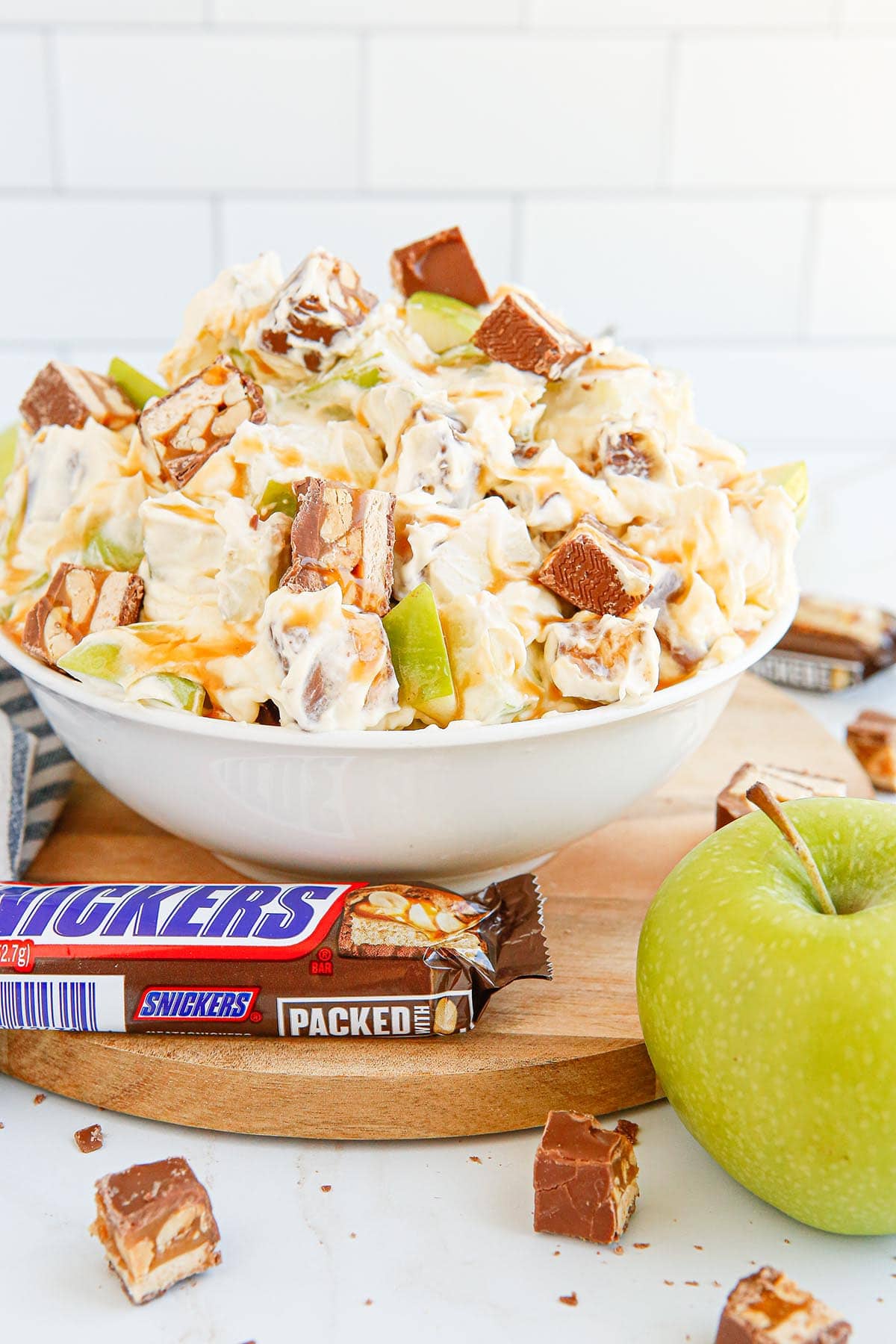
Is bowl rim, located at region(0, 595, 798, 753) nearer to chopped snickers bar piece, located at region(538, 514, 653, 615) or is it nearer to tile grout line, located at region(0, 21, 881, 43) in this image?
chopped snickers bar piece, located at region(538, 514, 653, 615)

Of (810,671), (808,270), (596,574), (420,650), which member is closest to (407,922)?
(420,650)

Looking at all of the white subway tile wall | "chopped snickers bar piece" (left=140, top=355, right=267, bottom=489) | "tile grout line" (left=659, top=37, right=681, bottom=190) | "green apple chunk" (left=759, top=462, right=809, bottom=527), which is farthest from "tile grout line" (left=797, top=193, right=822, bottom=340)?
"chopped snickers bar piece" (left=140, top=355, right=267, bottom=489)

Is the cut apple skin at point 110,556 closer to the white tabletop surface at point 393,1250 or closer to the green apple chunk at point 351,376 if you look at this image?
the green apple chunk at point 351,376

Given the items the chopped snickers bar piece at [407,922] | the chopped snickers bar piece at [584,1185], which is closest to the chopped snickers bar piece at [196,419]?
the chopped snickers bar piece at [407,922]

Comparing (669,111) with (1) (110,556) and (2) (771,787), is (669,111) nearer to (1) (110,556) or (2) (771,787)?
(2) (771,787)

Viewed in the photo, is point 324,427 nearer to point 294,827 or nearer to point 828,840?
point 294,827
